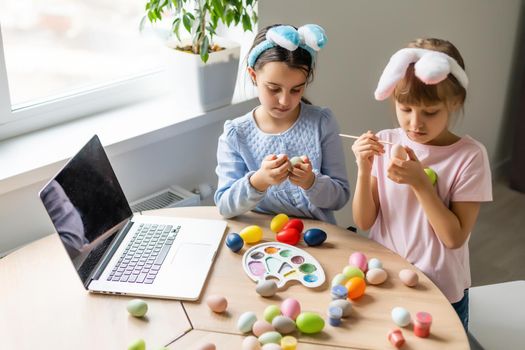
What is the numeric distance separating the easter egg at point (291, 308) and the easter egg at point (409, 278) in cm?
24

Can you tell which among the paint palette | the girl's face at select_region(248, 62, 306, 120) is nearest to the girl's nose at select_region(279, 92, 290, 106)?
the girl's face at select_region(248, 62, 306, 120)

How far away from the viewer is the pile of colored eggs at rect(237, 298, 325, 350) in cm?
114

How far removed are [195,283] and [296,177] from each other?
13.9 inches

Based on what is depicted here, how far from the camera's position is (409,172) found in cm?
138

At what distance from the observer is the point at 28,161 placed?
1645 millimetres

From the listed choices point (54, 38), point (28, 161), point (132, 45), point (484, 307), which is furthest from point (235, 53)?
point (484, 307)

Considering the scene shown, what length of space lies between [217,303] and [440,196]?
59 cm

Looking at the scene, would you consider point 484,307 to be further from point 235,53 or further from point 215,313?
point 235,53

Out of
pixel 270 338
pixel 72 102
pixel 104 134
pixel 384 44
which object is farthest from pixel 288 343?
pixel 384 44

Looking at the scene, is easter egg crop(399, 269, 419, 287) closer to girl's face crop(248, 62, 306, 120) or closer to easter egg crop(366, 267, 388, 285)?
easter egg crop(366, 267, 388, 285)

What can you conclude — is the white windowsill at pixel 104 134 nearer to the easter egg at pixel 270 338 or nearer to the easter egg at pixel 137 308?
the easter egg at pixel 137 308

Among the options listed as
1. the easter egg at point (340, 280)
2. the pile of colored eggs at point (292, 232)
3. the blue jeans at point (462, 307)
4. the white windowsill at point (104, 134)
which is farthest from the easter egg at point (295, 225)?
the white windowsill at point (104, 134)

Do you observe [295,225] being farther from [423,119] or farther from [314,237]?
[423,119]

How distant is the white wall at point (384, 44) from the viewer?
2225mm
